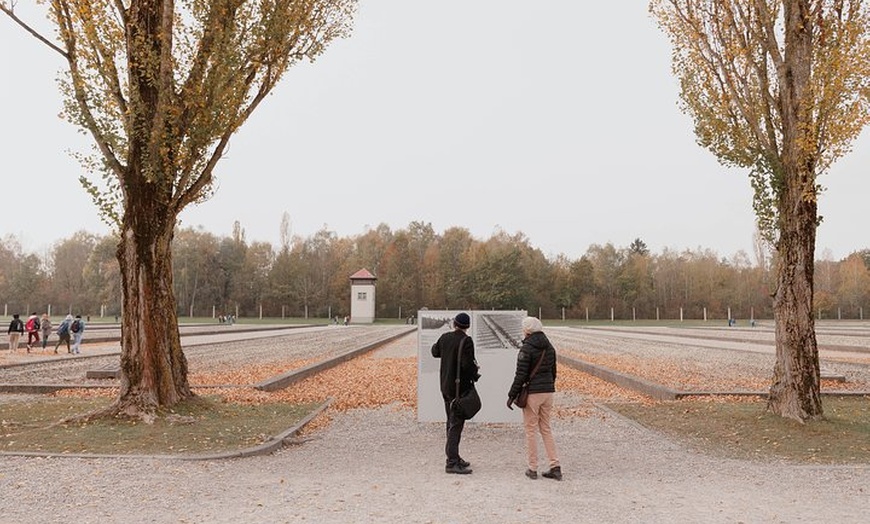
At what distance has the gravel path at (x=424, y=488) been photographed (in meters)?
6.41

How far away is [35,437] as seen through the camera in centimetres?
998

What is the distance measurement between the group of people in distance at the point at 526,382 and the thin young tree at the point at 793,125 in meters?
5.35

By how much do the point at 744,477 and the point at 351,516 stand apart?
15.2 ft

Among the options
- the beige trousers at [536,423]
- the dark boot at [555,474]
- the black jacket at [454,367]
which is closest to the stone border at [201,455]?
the black jacket at [454,367]

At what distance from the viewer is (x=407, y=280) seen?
105500 millimetres

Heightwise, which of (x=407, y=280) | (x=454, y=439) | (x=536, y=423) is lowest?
(x=454, y=439)

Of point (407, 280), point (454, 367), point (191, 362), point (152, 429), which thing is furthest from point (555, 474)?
point (407, 280)

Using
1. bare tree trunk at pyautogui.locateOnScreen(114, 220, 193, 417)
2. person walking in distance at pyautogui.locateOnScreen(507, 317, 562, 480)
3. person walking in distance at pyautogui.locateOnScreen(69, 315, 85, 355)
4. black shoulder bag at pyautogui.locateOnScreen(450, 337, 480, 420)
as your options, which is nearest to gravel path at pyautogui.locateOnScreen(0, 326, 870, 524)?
person walking in distance at pyautogui.locateOnScreen(507, 317, 562, 480)

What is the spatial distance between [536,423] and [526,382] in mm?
492

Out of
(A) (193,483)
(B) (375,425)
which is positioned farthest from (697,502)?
(B) (375,425)

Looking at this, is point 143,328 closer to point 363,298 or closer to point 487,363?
point 487,363

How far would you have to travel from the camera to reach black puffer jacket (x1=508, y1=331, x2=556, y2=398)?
26.1ft

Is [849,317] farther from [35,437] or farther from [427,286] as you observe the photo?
[35,437]

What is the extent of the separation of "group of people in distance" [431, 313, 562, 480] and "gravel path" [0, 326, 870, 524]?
267 millimetres
